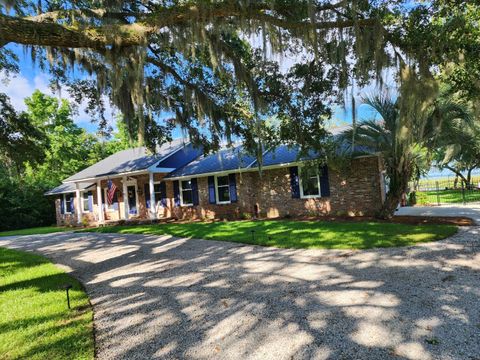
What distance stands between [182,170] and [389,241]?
41.0ft

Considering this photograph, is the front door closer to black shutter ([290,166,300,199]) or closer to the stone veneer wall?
the stone veneer wall

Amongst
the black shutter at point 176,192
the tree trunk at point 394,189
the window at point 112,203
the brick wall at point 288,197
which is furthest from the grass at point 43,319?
the window at point 112,203

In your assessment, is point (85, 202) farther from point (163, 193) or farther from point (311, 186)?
point (311, 186)

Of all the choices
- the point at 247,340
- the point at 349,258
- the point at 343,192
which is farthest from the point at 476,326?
the point at 343,192

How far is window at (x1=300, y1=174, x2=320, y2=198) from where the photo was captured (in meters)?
13.1

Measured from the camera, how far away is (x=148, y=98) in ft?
23.3

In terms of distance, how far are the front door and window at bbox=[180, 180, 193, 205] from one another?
346 cm

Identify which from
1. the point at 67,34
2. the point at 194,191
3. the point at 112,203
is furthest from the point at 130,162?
the point at 67,34

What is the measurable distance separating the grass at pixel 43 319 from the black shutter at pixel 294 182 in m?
9.61

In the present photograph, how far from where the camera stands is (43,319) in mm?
3969

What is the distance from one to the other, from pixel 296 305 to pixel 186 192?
13.8 m

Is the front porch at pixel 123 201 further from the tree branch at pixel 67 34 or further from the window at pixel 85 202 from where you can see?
the tree branch at pixel 67 34

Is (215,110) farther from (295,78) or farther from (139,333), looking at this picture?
(139,333)

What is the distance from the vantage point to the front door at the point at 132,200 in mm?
18670
